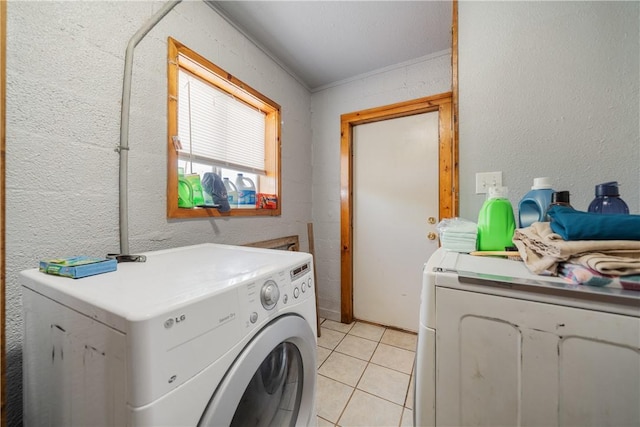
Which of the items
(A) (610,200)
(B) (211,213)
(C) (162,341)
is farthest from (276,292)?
(A) (610,200)

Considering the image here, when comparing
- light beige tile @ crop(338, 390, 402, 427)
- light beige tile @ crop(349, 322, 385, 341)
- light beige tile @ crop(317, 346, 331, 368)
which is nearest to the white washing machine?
light beige tile @ crop(338, 390, 402, 427)

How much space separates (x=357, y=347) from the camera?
5.99 ft

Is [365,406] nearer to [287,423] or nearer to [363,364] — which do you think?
[363,364]

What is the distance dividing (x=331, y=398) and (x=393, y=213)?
4.71 feet

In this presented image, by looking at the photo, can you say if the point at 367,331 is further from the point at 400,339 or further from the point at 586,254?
the point at 586,254

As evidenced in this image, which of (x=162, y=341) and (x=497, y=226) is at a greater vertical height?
(x=497, y=226)

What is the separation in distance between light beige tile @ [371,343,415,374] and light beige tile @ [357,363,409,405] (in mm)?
53

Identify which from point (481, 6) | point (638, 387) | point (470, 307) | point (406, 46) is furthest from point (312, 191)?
point (638, 387)

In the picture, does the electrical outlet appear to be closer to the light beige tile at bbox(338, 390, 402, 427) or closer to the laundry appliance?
the laundry appliance

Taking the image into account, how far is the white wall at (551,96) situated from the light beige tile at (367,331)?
1414mm

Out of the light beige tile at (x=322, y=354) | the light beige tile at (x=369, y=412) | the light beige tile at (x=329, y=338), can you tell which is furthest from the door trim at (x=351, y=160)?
the light beige tile at (x=369, y=412)

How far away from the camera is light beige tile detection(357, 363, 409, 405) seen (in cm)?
136

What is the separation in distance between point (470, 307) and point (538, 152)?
31.5 inches

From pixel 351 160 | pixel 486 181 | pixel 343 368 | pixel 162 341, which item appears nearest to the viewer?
pixel 162 341
